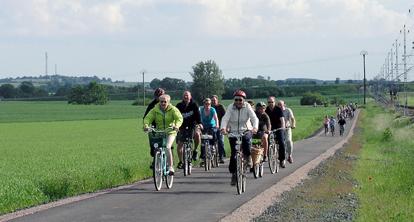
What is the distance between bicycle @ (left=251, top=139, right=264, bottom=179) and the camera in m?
17.3

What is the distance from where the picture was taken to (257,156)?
17406mm

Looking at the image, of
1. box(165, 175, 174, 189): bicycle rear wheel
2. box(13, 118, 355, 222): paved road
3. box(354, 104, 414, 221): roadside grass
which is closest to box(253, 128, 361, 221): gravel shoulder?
box(354, 104, 414, 221): roadside grass

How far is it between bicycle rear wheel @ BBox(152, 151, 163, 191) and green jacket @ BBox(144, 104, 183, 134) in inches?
33.7

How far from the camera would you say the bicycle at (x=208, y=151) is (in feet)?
68.3

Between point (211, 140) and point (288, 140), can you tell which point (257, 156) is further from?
point (288, 140)

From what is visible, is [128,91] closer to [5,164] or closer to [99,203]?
[5,164]

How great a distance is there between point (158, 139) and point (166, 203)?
265 cm

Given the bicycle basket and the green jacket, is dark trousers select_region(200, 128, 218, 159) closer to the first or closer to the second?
the green jacket

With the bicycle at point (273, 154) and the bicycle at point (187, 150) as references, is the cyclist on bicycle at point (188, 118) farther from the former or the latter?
the bicycle at point (273, 154)

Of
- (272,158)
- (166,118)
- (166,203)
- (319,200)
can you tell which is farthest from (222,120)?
(272,158)

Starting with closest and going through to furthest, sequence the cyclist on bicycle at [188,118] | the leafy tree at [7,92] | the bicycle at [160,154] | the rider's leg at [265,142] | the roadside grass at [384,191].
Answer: the roadside grass at [384,191], the bicycle at [160,154], the rider's leg at [265,142], the cyclist on bicycle at [188,118], the leafy tree at [7,92]

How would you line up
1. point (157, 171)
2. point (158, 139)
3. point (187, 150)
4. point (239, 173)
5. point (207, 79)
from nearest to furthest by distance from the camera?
point (239, 173) → point (157, 171) → point (158, 139) → point (187, 150) → point (207, 79)

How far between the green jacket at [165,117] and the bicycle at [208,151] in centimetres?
445

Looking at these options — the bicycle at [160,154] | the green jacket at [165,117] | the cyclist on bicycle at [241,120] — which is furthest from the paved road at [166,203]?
the green jacket at [165,117]
